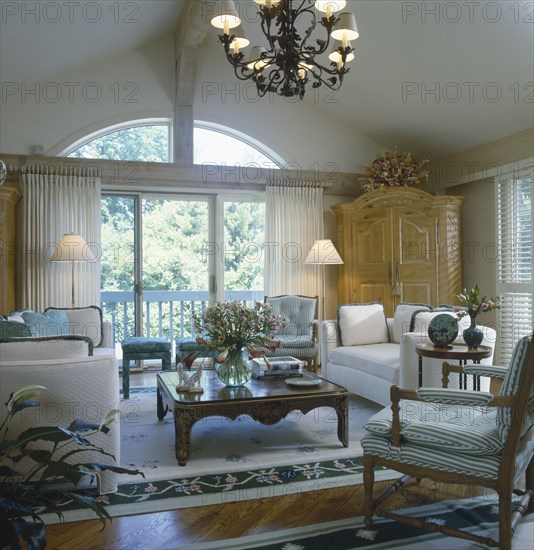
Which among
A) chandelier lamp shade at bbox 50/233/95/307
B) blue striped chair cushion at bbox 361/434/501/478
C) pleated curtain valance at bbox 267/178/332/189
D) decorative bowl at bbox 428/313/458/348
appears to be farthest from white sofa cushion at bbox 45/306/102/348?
blue striped chair cushion at bbox 361/434/501/478

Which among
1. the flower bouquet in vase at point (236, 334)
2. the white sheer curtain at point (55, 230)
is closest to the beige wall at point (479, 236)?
the flower bouquet in vase at point (236, 334)

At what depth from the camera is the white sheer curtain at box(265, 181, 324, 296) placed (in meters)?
6.66

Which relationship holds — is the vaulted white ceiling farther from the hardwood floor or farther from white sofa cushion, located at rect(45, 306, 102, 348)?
the hardwood floor

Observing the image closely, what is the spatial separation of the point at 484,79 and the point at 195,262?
3.69 m

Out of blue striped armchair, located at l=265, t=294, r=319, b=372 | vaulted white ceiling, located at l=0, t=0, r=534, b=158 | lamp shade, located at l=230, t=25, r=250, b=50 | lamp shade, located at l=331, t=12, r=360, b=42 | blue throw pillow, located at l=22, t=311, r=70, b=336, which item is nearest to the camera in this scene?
lamp shade, located at l=331, t=12, r=360, b=42

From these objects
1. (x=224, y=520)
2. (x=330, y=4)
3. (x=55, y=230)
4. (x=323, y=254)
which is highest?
(x=330, y=4)

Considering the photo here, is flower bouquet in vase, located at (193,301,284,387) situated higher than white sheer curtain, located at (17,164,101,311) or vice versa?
white sheer curtain, located at (17,164,101,311)

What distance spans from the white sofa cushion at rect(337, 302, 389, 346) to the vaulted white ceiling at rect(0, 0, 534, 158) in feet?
7.79

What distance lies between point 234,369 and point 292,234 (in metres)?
3.42

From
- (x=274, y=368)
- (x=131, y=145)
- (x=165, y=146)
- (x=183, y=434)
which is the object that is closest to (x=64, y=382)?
(x=183, y=434)

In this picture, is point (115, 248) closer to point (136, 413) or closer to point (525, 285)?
point (136, 413)

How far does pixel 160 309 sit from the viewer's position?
654cm

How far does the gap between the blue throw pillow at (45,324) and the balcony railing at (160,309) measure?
144 cm

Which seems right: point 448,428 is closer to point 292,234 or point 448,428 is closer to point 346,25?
point 346,25
